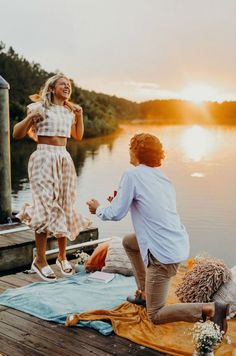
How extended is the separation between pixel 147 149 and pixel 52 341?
1.47 meters

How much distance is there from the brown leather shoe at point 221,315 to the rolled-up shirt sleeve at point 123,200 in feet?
2.89

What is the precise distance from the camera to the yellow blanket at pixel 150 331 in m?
3.96

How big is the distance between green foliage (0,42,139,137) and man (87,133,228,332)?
3061cm

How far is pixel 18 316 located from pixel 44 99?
77.6 inches

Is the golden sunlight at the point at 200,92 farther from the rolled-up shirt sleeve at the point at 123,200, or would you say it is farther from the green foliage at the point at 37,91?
the rolled-up shirt sleeve at the point at 123,200

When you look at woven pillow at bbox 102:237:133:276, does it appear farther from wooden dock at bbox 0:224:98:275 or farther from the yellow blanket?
wooden dock at bbox 0:224:98:275

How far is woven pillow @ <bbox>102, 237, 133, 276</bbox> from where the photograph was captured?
5.56 m

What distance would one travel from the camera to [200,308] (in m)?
4.04

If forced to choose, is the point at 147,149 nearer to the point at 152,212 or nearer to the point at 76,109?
the point at 152,212

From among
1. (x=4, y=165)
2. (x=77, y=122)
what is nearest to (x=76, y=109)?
(x=77, y=122)

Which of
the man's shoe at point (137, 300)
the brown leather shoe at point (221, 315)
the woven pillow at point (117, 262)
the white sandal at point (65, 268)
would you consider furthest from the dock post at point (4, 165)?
the brown leather shoe at point (221, 315)

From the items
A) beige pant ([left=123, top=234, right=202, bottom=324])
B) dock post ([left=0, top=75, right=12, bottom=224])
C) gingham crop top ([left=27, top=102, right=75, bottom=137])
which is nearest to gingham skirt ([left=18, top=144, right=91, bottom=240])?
gingham crop top ([left=27, top=102, right=75, bottom=137])

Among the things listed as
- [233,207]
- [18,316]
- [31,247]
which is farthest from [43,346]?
[233,207]

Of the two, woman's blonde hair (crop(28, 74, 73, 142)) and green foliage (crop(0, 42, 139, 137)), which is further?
green foliage (crop(0, 42, 139, 137))
